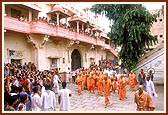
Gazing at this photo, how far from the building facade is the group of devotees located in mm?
853

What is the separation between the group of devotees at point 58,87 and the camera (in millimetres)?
6320

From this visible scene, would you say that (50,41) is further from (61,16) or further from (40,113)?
(40,113)

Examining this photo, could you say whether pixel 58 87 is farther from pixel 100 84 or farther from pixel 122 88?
pixel 122 88

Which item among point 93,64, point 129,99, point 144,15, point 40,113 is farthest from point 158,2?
point 93,64

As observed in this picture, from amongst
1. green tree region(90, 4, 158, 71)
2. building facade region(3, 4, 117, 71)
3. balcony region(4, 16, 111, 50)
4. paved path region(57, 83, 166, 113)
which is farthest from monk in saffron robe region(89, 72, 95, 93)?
balcony region(4, 16, 111, 50)

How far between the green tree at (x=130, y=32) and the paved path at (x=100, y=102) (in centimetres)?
233

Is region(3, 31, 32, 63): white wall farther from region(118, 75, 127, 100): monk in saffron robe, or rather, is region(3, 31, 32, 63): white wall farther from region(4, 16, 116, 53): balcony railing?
region(118, 75, 127, 100): monk in saffron robe

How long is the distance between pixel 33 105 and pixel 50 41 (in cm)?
808

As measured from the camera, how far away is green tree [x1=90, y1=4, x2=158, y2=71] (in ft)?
42.3

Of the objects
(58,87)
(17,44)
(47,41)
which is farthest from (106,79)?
(47,41)

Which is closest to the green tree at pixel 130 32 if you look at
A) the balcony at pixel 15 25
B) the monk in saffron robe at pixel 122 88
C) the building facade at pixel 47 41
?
the building facade at pixel 47 41

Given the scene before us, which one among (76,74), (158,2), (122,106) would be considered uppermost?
(158,2)

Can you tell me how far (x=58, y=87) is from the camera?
34.8ft

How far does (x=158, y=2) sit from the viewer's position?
5852 mm
